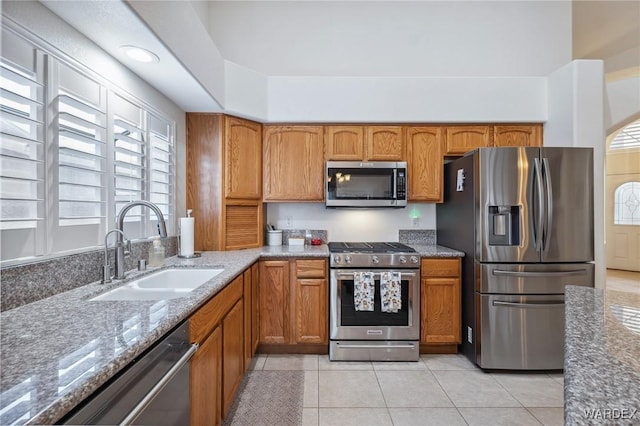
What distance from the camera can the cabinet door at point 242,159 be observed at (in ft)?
9.48

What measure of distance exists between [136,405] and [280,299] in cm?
190

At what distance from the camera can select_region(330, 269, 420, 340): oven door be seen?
2.69 metres

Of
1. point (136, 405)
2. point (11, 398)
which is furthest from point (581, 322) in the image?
point (11, 398)

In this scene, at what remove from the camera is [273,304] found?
276cm

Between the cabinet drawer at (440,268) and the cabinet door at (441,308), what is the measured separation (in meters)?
0.05

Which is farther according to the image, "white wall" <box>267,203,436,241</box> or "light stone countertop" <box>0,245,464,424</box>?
"white wall" <box>267,203,436,241</box>

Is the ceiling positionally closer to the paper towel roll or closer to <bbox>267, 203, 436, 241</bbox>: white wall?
<bbox>267, 203, 436, 241</bbox>: white wall

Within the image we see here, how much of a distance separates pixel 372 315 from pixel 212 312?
1569 mm

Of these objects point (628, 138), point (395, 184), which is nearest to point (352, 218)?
point (395, 184)

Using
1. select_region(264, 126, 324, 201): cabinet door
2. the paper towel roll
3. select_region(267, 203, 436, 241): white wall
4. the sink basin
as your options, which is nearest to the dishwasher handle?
the sink basin

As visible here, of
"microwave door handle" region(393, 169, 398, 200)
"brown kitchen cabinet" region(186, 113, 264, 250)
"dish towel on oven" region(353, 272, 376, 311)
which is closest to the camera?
"dish towel on oven" region(353, 272, 376, 311)

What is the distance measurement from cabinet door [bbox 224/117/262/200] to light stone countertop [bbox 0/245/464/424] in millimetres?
1516

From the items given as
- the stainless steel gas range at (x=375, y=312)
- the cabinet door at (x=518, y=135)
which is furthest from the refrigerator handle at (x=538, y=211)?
the stainless steel gas range at (x=375, y=312)

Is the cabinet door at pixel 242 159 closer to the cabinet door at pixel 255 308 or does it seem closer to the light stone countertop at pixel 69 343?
the cabinet door at pixel 255 308
